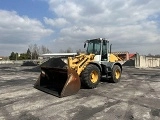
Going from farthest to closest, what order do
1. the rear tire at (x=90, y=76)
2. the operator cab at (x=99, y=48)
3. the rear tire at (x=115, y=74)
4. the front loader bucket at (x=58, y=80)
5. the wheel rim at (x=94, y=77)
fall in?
1. the rear tire at (x=115, y=74)
2. the operator cab at (x=99, y=48)
3. the wheel rim at (x=94, y=77)
4. the rear tire at (x=90, y=76)
5. the front loader bucket at (x=58, y=80)

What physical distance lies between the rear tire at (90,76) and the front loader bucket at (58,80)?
2.61 feet

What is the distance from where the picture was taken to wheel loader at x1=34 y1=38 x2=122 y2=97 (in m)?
9.40

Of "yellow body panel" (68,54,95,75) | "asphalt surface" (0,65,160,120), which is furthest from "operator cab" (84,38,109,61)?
"asphalt surface" (0,65,160,120)

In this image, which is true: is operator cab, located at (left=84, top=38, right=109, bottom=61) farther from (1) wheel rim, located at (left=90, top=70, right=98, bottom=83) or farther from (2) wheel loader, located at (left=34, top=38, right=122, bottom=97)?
(1) wheel rim, located at (left=90, top=70, right=98, bottom=83)

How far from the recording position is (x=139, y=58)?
34469mm

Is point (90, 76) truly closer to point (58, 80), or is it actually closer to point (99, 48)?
point (58, 80)

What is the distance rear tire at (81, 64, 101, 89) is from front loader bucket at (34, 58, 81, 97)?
795 mm

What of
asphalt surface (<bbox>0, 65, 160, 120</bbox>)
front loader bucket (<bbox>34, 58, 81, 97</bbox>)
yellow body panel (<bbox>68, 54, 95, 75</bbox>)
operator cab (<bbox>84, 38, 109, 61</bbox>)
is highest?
operator cab (<bbox>84, 38, 109, 61</bbox>)

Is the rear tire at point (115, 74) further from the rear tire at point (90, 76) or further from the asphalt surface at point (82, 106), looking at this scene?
the asphalt surface at point (82, 106)

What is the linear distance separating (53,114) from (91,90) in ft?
13.1

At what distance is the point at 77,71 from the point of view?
410 inches

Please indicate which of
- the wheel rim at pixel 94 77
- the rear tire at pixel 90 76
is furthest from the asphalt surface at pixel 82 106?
the wheel rim at pixel 94 77

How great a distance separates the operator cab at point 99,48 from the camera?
492 inches

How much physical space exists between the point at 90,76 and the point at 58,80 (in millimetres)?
1531
